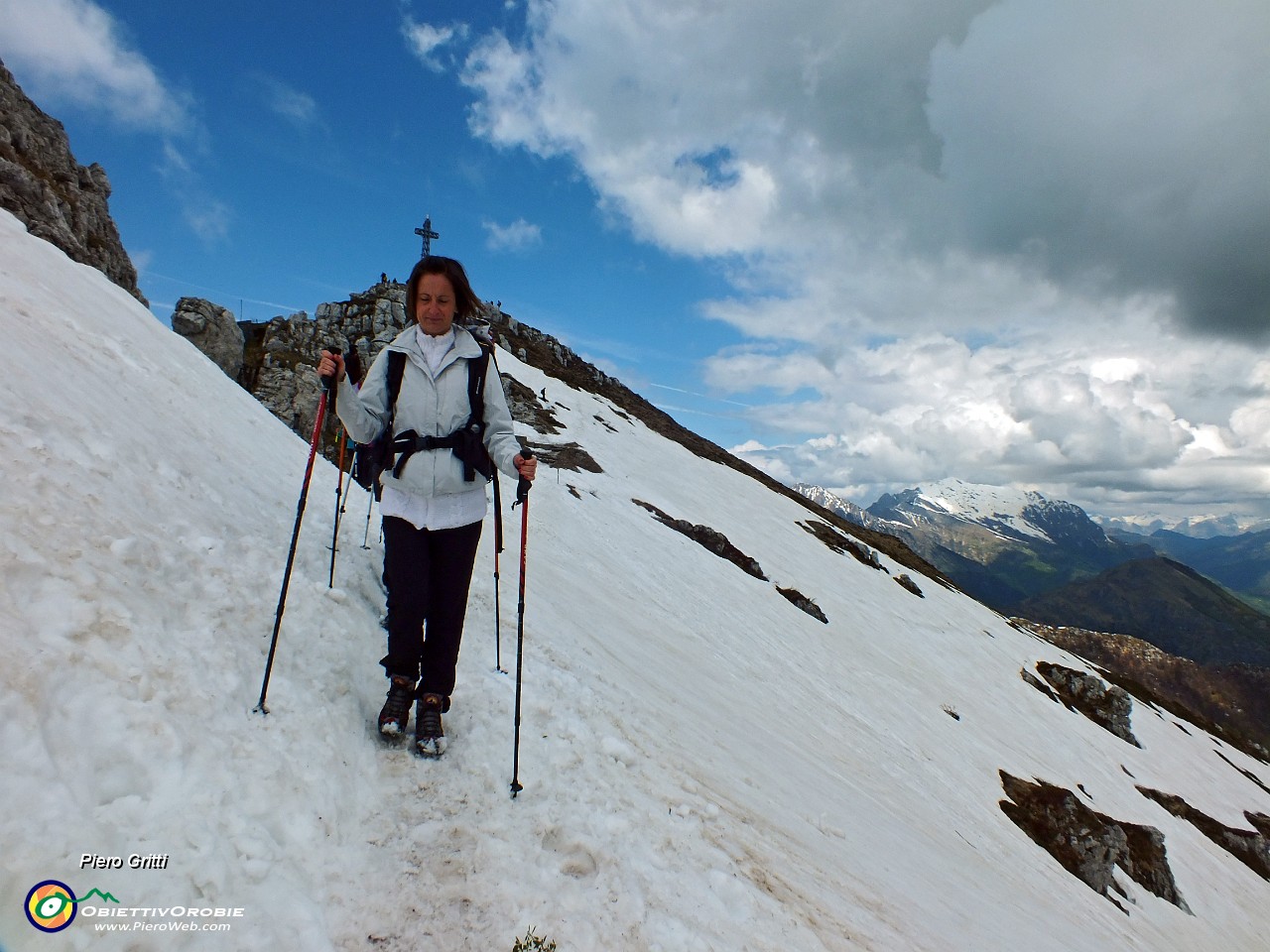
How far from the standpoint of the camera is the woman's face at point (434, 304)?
5.35 m

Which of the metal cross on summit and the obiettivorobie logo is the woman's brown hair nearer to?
the obiettivorobie logo

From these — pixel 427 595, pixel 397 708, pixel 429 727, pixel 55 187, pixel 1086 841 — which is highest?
pixel 55 187


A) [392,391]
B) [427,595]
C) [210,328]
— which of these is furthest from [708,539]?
[210,328]

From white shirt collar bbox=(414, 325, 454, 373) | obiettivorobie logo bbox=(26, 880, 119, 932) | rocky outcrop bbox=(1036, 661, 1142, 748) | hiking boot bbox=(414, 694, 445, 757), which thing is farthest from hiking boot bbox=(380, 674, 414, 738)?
rocky outcrop bbox=(1036, 661, 1142, 748)

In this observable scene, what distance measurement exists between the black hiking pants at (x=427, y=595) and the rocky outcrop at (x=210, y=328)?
40077mm

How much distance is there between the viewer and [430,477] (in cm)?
515

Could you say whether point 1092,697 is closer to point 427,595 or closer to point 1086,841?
point 1086,841

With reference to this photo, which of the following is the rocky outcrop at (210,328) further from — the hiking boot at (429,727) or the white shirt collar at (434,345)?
the hiking boot at (429,727)

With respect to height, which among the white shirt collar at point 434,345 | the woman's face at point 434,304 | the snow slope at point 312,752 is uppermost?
the woman's face at point 434,304

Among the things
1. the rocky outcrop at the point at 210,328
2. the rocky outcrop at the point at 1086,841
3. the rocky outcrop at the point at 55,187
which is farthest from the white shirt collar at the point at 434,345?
the rocky outcrop at the point at 210,328

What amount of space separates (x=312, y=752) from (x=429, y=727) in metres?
0.95

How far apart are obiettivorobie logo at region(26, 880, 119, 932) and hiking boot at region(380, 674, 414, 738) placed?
96.2 inches

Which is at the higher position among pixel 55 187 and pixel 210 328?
pixel 55 187

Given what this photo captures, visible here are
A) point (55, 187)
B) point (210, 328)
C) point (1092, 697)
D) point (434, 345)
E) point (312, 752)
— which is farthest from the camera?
point (1092, 697)
